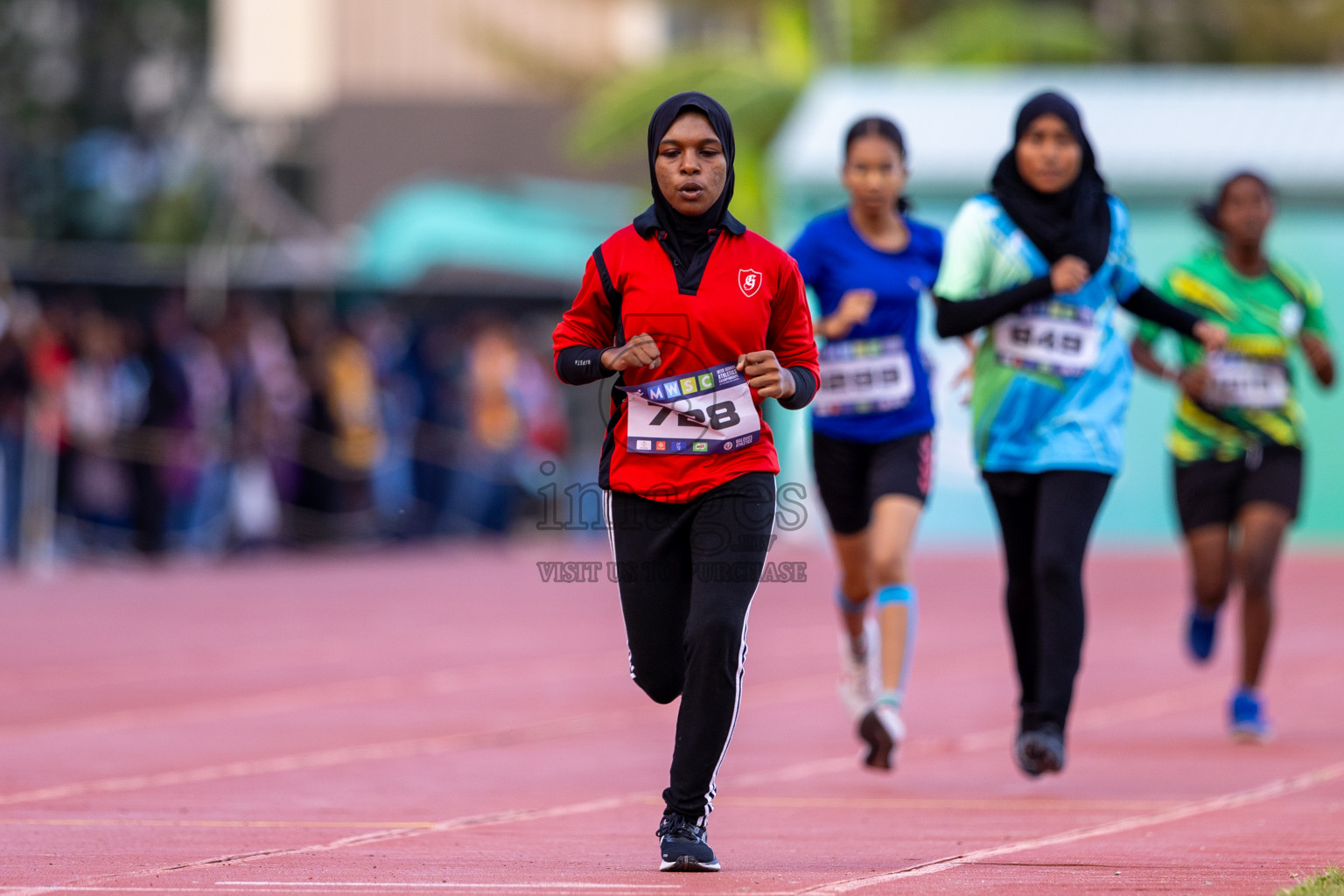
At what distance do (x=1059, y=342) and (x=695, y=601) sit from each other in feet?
8.09

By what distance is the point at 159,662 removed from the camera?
12984 millimetres

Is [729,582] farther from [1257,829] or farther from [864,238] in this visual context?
[864,238]

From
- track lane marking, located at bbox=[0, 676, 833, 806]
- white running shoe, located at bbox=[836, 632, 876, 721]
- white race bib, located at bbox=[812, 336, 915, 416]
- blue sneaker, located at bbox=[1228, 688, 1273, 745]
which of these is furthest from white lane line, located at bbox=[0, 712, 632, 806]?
blue sneaker, located at bbox=[1228, 688, 1273, 745]

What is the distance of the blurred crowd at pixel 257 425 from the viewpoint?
1986 cm

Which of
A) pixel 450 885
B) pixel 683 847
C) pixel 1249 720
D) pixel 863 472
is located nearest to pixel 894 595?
pixel 863 472

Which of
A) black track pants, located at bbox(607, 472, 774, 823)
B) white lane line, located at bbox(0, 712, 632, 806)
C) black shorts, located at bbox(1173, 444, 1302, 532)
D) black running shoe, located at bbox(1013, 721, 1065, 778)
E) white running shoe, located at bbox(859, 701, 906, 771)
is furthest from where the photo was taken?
black shorts, located at bbox(1173, 444, 1302, 532)

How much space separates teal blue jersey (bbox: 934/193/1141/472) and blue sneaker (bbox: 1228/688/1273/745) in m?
1.91

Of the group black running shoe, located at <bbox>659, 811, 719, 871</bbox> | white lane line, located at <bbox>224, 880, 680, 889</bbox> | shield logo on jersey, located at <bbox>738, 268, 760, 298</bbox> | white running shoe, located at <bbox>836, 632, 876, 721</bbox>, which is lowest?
white lane line, located at <bbox>224, 880, 680, 889</bbox>

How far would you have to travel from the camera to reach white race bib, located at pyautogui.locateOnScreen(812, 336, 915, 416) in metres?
8.59

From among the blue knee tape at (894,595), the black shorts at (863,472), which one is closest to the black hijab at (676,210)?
the black shorts at (863,472)

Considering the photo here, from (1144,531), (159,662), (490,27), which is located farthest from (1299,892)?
(490,27)

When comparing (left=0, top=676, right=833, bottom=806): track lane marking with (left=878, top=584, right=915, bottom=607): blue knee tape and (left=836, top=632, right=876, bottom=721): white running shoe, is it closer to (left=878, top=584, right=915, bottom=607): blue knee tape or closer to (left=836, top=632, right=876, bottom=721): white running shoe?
(left=836, top=632, right=876, bottom=721): white running shoe

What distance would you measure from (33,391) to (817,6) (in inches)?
679

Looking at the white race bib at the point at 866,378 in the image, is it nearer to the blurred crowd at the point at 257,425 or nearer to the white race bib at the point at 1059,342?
the white race bib at the point at 1059,342
